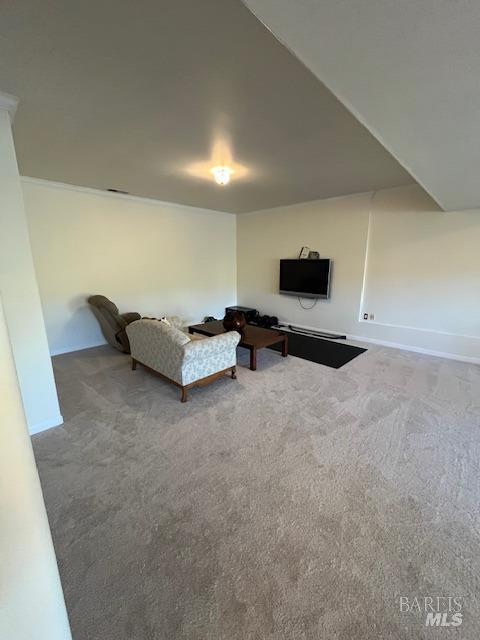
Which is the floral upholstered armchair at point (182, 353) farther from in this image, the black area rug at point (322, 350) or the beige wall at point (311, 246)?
the beige wall at point (311, 246)

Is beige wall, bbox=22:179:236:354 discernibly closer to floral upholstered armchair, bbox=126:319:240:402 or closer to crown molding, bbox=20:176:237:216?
crown molding, bbox=20:176:237:216

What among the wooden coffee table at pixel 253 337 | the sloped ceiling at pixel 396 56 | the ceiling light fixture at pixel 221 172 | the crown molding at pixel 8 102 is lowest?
the wooden coffee table at pixel 253 337

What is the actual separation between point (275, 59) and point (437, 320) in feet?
12.9

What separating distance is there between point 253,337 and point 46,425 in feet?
8.04

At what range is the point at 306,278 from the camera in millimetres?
5160

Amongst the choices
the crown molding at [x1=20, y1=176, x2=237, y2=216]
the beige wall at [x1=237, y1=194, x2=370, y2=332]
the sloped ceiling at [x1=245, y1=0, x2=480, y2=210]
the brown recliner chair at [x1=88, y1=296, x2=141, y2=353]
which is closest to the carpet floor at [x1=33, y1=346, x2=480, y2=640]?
the brown recliner chair at [x1=88, y1=296, x2=141, y2=353]

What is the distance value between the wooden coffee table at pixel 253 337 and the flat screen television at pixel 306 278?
4.98 ft

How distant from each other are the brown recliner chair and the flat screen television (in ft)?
9.60

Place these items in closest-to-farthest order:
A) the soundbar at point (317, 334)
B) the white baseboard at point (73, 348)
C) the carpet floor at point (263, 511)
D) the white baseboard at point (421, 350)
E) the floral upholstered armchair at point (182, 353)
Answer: the carpet floor at point (263, 511)
the floral upholstered armchair at point (182, 353)
the white baseboard at point (421, 350)
the white baseboard at point (73, 348)
the soundbar at point (317, 334)

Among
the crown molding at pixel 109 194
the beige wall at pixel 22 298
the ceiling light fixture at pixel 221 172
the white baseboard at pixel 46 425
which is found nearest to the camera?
the beige wall at pixel 22 298

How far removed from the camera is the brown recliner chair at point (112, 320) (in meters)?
3.88

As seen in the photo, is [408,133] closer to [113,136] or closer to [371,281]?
[113,136]

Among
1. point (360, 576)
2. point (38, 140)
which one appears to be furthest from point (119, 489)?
point (38, 140)

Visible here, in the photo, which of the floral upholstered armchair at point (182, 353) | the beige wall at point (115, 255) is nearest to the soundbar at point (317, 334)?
the beige wall at point (115, 255)
